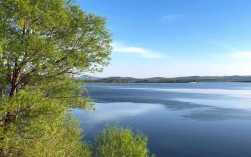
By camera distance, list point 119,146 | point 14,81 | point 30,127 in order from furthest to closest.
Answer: point 119,146 < point 14,81 < point 30,127

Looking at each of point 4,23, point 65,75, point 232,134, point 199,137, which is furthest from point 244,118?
point 4,23

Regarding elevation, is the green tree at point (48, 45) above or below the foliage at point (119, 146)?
above

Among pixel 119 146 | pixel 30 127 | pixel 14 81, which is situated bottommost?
pixel 119 146

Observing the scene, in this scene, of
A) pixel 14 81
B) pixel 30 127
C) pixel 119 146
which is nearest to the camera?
pixel 30 127

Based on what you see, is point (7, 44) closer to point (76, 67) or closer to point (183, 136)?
point (76, 67)

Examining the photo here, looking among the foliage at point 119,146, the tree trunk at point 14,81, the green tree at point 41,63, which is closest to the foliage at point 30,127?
the green tree at point 41,63

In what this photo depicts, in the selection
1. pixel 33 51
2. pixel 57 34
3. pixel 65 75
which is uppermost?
pixel 57 34

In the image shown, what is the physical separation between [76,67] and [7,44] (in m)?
5.52

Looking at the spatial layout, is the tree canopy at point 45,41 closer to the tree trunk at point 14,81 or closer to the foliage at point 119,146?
the tree trunk at point 14,81

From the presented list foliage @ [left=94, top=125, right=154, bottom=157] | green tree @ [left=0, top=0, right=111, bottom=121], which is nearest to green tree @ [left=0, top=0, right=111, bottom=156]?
green tree @ [left=0, top=0, right=111, bottom=121]

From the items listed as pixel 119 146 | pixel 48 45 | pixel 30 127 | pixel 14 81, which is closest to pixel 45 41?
pixel 48 45

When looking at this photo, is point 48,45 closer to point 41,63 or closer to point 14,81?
point 41,63

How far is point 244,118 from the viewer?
86.9 metres

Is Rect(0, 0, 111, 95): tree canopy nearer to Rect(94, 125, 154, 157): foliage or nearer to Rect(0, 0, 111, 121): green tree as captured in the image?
Rect(0, 0, 111, 121): green tree
